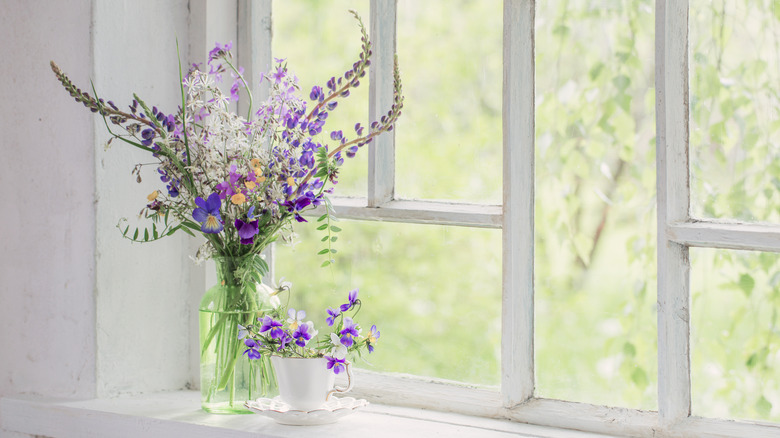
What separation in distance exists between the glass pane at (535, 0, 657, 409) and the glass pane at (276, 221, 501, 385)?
0.10 meters

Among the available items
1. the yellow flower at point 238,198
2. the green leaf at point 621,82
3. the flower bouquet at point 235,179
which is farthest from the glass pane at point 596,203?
the yellow flower at point 238,198

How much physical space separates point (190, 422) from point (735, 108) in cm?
103

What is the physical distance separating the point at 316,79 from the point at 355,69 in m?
0.28

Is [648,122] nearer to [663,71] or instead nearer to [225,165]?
[663,71]

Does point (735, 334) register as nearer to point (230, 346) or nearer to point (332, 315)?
point (332, 315)

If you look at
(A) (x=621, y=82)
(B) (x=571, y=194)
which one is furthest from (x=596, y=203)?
(A) (x=621, y=82)

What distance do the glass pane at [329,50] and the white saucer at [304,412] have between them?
43 centimetres

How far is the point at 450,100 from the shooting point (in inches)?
56.5

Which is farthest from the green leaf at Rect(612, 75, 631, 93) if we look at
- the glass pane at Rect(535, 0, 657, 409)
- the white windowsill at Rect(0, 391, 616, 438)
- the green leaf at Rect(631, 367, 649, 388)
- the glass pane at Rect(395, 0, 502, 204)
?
the white windowsill at Rect(0, 391, 616, 438)

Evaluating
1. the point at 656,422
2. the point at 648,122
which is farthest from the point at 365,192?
the point at 656,422

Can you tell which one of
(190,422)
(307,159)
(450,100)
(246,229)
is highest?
(450,100)

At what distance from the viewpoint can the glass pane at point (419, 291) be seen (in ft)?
4.64

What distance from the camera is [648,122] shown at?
1273 mm

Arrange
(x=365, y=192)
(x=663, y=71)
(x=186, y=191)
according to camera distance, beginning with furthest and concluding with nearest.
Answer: (x=365, y=192) < (x=186, y=191) < (x=663, y=71)
